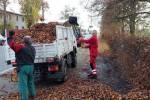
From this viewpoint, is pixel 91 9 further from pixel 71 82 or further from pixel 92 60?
pixel 71 82

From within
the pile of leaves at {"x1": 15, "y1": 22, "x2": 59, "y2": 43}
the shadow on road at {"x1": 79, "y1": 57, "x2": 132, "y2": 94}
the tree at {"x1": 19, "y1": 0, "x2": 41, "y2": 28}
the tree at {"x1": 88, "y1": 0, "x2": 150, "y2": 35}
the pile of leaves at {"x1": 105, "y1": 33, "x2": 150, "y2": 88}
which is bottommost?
the shadow on road at {"x1": 79, "y1": 57, "x2": 132, "y2": 94}

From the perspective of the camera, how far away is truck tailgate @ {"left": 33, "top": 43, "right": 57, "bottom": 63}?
43.1 ft

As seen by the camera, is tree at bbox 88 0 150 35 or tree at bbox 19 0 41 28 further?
tree at bbox 19 0 41 28

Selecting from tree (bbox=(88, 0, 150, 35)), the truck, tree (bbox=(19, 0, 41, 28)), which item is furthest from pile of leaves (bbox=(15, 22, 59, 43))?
tree (bbox=(19, 0, 41, 28))

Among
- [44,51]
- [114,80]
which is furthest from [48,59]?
[114,80]

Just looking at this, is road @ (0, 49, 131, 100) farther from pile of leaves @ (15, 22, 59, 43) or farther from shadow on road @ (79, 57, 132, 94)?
pile of leaves @ (15, 22, 59, 43)

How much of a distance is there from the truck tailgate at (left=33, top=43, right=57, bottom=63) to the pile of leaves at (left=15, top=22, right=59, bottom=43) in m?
0.33

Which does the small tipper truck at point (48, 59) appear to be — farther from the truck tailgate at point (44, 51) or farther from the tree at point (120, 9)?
the tree at point (120, 9)

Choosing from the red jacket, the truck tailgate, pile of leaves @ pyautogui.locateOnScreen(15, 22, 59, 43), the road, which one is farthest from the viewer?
the red jacket

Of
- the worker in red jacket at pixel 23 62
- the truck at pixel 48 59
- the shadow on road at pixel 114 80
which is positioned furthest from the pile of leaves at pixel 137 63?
the worker in red jacket at pixel 23 62

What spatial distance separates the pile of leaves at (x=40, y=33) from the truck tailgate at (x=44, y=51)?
33cm

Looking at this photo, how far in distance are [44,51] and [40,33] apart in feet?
4.10

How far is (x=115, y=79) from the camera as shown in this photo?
49.0 ft

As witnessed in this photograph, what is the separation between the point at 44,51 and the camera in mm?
13188
